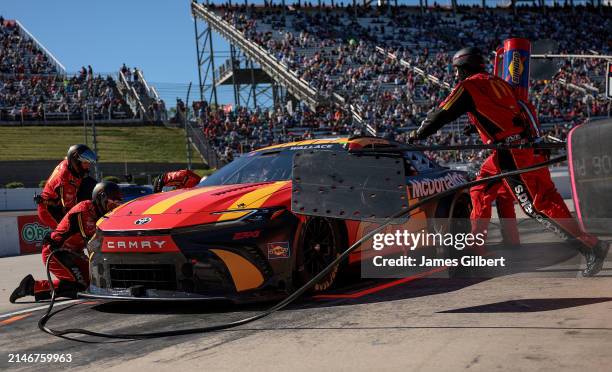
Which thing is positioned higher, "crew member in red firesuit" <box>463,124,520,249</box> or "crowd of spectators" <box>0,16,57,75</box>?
"crowd of spectators" <box>0,16,57,75</box>

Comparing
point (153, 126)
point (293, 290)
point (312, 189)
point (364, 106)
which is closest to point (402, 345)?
point (312, 189)

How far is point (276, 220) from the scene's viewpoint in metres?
5.26

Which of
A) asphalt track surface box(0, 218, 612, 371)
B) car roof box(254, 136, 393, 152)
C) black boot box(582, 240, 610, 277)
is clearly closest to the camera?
asphalt track surface box(0, 218, 612, 371)

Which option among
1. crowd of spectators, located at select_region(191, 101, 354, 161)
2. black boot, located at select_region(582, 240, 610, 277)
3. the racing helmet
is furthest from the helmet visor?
crowd of spectators, located at select_region(191, 101, 354, 161)

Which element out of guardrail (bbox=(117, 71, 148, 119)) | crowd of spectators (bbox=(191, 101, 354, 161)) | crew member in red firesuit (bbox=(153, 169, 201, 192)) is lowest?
crew member in red firesuit (bbox=(153, 169, 201, 192))

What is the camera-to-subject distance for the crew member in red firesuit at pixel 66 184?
7.50 m

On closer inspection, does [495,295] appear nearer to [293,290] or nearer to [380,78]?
[293,290]

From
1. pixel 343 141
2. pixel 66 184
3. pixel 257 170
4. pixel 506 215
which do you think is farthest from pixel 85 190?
pixel 506 215

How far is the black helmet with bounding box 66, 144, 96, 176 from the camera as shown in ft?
24.5

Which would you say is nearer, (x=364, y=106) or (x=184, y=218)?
(x=184, y=218)

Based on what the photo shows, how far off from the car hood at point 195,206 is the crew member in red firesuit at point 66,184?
1800 millimetres

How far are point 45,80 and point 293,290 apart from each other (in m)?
29.6

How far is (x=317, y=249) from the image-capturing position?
5590mm

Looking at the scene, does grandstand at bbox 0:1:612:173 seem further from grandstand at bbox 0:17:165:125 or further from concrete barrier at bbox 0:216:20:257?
concrete barrier at bbox 0:216:20:257
